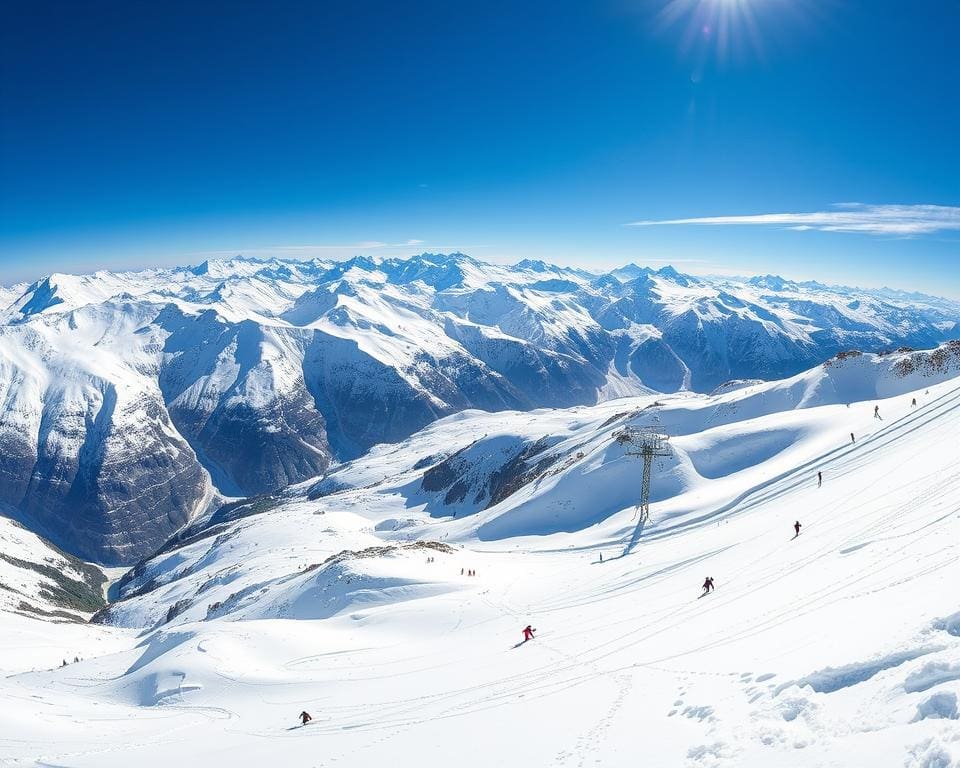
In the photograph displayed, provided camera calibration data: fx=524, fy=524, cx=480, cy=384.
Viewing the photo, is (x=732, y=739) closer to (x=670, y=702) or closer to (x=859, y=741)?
(x=859, y=741)

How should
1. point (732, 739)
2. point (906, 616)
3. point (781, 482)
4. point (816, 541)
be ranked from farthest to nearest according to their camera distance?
1. point (781, 482)
2. point (816, 541)
3. point (906, 616)
4. point (732, 739)

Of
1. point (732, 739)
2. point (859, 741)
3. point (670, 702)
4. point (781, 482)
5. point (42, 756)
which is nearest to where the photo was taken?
point (859, 741)

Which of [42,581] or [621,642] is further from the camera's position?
[42,581]

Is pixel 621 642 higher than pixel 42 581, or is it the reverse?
pixel 621 642

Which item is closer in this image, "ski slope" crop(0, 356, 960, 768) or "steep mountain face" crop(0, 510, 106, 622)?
"ski slope" crop(0, 356, 960, 768)

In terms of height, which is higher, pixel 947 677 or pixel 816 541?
pixel 947 677

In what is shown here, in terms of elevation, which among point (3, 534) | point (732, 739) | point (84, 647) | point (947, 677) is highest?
point (947, 677)

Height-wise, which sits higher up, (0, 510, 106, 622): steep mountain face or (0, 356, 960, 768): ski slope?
(0, 356, 960, 768): ski slope

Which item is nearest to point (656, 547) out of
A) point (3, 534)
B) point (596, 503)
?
point (596, 503)
